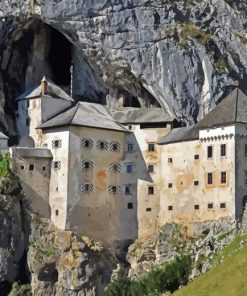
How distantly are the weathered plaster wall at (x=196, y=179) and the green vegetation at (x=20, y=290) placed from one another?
59.0ft

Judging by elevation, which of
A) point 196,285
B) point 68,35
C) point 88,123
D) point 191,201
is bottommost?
point 196,285

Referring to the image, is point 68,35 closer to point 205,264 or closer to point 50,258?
point 50,258

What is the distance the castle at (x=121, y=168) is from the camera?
115 metres

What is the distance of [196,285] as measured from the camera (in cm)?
8919

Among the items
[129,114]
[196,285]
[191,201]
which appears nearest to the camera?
[196,285]

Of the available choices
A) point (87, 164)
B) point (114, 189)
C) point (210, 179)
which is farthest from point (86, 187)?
point (210, 179)

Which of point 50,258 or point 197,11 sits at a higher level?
point 197,11

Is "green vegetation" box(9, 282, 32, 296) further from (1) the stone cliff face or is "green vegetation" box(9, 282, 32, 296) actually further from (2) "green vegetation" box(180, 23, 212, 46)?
(2) "green vegetation" box(180, 23, 212, 46)

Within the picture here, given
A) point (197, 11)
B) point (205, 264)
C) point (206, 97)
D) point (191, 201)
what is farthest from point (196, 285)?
point (197, 11)

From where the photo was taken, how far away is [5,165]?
11881cm

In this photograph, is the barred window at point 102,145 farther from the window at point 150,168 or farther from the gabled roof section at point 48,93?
the gabled roof section at point 48,93

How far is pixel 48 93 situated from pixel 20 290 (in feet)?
81.7

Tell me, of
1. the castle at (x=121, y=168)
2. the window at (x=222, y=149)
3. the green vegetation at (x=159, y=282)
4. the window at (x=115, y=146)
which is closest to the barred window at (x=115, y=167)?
the castle at (x=121, y=168)

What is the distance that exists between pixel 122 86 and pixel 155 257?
2228cm
